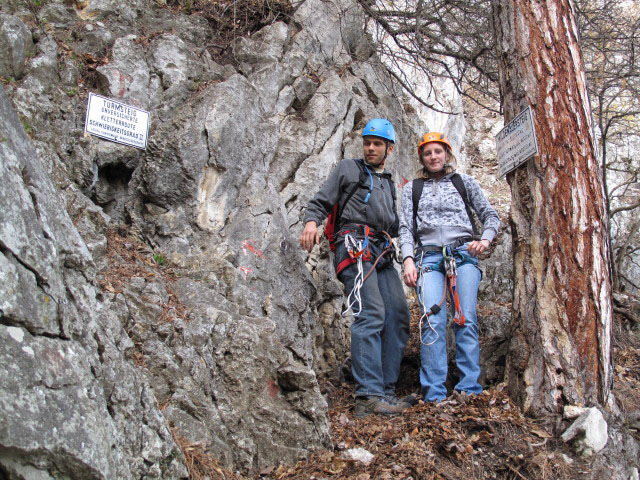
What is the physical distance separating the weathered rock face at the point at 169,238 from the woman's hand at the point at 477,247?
1.76 metres

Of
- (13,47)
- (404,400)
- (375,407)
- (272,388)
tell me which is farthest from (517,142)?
(13,47)

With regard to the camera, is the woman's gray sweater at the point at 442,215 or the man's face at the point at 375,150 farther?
the man's face at the point at 375,150

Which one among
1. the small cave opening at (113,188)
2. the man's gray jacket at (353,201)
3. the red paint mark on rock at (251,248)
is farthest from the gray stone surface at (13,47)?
the man's gray jacket at (353,201)

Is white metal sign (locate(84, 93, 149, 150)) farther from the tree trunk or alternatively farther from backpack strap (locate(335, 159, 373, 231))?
the tree trunk

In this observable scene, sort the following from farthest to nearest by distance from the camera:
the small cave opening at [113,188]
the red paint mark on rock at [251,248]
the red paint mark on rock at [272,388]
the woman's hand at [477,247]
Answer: the small cave opening at [113,188], the red paint mark on rock at [251,248], the woman's hand at [477,247], the red paint mark on rock at [272,388]

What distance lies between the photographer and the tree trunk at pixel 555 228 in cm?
421

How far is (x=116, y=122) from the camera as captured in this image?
19.2ft

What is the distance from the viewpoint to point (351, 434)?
14.0 ft

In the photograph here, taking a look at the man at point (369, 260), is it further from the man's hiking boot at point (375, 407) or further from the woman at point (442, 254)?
the woman at point (442, 254)

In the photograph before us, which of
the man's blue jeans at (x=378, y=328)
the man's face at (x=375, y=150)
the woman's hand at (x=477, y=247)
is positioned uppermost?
the man's face at (x=375, y=150)

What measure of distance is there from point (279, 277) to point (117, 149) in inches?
86.8

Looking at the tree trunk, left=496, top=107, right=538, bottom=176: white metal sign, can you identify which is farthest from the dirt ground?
left=496, top=107, right=538, bottom=176: white metal sign

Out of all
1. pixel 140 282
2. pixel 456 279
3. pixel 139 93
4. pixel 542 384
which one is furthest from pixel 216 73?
pixel 542 384

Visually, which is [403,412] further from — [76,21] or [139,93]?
[76,21]
